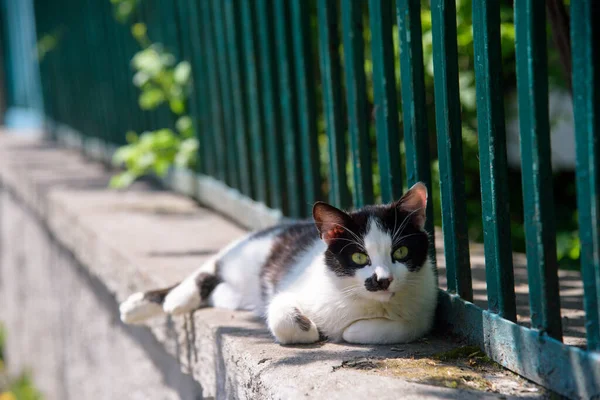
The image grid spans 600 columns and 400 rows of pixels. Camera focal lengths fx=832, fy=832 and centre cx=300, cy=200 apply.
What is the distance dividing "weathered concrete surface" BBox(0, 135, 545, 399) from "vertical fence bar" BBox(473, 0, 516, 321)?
31cm

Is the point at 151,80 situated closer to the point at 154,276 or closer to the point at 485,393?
the point at 154,276

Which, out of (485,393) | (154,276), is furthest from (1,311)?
(485,393)

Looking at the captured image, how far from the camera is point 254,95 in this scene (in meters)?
4.37

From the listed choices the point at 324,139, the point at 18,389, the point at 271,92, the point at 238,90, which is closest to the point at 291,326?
the point at 271,92

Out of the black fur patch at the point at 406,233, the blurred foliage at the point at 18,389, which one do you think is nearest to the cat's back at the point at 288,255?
the black fur patch at the point at 406,233

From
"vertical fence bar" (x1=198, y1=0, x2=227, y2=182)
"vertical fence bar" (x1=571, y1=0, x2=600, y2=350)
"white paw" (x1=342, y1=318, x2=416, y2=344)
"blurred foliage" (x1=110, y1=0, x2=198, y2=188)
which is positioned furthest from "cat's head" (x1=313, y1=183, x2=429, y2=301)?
"blurred foliage" (x1=110, y1=0, x2=198, y2=188)

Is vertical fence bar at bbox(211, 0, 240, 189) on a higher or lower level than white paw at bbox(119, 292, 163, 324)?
higher

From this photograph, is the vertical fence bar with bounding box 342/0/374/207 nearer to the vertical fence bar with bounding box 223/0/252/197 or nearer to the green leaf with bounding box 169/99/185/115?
the vertical fence bar with bounding box 223/0/252/197

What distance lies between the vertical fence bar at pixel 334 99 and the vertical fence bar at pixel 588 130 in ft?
5.58

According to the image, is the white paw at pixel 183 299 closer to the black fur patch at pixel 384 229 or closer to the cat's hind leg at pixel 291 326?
the cat's hind leg at pixel 291 326

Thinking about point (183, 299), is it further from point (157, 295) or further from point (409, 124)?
point (409, 124)

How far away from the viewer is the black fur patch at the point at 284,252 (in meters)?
2.99

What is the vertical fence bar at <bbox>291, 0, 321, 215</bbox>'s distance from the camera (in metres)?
3.71

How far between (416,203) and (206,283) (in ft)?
3.36
